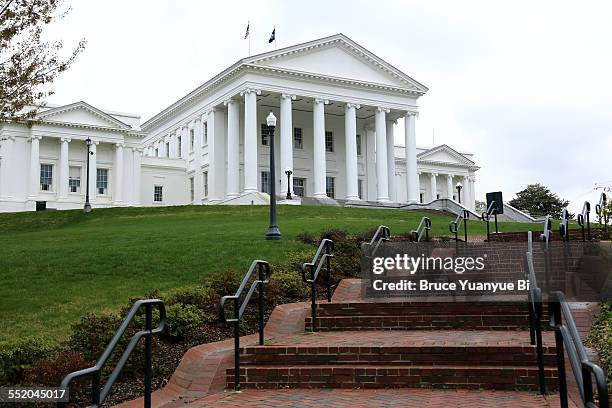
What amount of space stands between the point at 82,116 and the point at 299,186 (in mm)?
20604

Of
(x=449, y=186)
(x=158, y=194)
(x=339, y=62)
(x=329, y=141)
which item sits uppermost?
(x=339, y=62)

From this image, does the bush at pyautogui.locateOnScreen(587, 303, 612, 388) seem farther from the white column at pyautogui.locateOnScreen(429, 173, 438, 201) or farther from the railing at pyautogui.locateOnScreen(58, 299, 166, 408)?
the white column at pyautogui.locateOnScreen(429, 173, 438, 201)

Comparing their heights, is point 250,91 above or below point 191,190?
above

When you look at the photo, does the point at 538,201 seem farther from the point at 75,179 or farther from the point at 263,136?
the point at 75,179

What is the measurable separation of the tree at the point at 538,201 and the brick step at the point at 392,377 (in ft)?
277

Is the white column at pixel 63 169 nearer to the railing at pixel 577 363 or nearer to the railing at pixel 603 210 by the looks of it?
the railing at pixel 603 210

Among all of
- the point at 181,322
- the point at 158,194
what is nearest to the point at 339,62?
the point at 158,194

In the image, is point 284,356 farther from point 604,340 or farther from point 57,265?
point 57,265

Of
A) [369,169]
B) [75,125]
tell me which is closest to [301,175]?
[369,169]

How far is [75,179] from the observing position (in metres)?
58.6

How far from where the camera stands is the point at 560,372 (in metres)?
5.85

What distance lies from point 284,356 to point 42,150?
54235mm

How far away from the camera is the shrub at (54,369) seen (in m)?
7.37

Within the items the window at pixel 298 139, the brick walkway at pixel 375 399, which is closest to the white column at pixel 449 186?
the window at pixel 298 139
